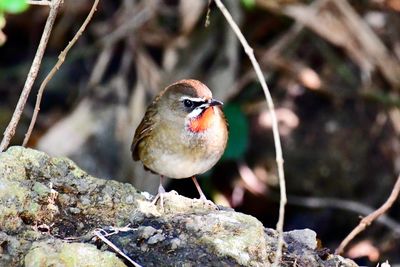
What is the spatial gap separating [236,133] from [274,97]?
845mm

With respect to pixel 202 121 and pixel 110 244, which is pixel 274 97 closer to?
pixel 202 121

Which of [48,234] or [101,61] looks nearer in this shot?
[48,234]

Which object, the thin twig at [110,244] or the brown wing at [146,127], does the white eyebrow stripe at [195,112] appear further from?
the thin twig at [110,244]

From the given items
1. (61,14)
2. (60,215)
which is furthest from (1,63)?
(60,215)

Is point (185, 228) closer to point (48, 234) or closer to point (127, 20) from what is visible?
point (48, 234)

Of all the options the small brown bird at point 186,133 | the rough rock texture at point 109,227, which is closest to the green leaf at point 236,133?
the small brown bird at point 186,133

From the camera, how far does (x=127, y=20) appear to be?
7.66 m

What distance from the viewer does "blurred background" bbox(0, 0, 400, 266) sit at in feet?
23.9

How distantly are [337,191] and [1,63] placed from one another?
3.50 meters

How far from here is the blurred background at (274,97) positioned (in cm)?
729

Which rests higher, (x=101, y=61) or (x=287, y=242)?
(x=101, y=61)

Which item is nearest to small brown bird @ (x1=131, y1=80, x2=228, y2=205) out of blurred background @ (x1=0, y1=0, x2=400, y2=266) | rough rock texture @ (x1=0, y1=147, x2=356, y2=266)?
rough rock texture @ (x1=0, y1=147, x2=356, y2=266)

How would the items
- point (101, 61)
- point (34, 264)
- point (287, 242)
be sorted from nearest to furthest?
point (34, 264)
point (287, 242)
point (101, 61)

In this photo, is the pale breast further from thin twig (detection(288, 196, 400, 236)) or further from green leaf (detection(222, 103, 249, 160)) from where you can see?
thin twig (detection(288, 196, 400, 236))
